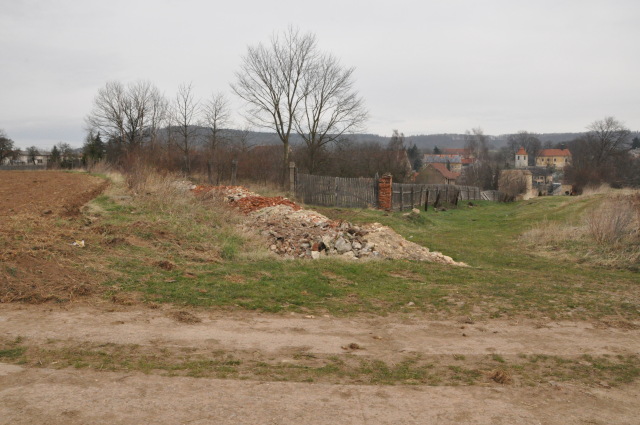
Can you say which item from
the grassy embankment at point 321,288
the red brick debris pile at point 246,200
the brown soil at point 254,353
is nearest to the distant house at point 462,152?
the red brick debris pile at point 246,200

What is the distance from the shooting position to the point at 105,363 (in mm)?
4402

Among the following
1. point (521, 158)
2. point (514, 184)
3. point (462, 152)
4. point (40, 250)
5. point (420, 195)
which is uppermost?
point (462, 152)

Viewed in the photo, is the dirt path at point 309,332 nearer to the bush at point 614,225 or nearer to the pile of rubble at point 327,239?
the pile of rubble at point 327,239

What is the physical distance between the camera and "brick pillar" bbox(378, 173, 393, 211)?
969 inches

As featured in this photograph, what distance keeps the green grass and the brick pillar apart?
36.5ft

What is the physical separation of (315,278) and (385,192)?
1661 centimetres

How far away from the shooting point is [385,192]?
24.7 metres

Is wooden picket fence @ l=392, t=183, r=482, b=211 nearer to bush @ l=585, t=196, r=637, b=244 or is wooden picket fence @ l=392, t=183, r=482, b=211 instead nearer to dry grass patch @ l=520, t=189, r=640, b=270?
dry grass patch @ l=520, t=189, r=640, b=270

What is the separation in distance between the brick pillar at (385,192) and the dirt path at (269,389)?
1874cm

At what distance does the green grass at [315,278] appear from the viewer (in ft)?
23.3

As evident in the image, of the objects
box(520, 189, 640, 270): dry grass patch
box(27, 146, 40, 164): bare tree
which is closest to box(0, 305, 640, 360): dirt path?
box(520, 189, 640, 270): dry grass patch

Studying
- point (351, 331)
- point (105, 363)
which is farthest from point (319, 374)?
point (105, 363)

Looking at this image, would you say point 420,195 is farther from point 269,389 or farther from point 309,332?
point 269,389

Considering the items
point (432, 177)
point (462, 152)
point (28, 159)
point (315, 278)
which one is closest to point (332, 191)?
point (315, 278)
